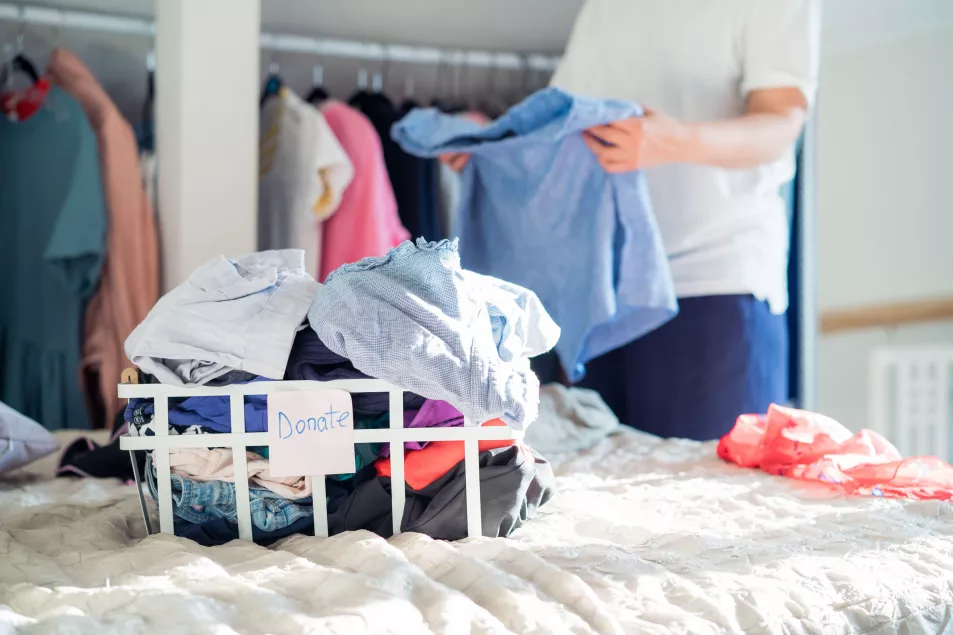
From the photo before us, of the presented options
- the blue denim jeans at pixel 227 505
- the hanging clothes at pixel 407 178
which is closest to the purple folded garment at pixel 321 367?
the blue denim jeans at pixel 227 505

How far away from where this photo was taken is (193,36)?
156 centimetres

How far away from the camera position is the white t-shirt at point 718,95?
140 centimetres

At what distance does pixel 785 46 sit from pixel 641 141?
0.32 meters

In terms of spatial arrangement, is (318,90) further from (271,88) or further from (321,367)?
(321,367)

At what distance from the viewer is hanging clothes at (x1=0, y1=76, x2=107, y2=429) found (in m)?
1.77

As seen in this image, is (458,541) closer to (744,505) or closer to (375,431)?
(375,431)

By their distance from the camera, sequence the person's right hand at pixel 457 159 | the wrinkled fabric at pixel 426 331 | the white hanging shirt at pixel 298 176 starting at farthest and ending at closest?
the white hanging shirt at pixel 298 176 → the person's right hand at pixel 457 159 → the wrinkled fabric at pixel 426 331

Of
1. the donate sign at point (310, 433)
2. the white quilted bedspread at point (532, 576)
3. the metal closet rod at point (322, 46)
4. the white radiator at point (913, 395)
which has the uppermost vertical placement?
the metal closet rod at point (322, 46)

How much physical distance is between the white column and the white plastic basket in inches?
33.0

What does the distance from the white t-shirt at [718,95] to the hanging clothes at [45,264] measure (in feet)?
3.73

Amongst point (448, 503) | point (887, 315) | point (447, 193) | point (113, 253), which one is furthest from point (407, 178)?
point (887, 315)

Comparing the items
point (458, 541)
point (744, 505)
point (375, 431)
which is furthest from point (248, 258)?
point (744, 505)

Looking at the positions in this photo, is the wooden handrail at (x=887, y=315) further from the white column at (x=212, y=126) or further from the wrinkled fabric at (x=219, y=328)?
the wrinkled fabric at (x=219, y=328)

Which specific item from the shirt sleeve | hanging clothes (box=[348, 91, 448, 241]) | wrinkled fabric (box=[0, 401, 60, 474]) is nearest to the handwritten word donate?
wrinkled fabric (box=[0, 401, 60, 474])
